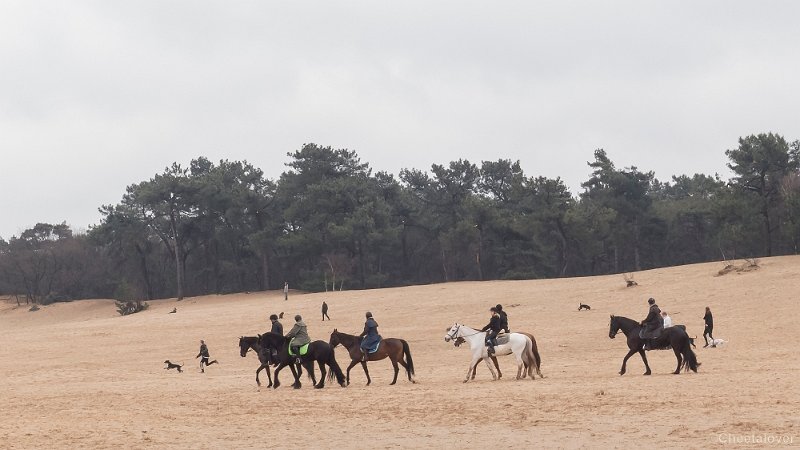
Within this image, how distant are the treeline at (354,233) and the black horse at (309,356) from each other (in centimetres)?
5132

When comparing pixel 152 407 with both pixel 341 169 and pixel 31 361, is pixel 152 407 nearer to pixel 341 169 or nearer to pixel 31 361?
pixel 31 361

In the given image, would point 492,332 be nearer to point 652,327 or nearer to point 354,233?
point 652,327

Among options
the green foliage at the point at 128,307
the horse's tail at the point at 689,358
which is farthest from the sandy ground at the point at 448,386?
the green foliage at the point at 128,307

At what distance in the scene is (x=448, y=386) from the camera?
24219 millimetres

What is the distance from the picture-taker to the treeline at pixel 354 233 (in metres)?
79.6

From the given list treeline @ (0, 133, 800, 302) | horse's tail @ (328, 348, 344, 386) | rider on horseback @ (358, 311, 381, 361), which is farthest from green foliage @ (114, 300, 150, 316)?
rider on horseback @ (358, 311, 381, 361)

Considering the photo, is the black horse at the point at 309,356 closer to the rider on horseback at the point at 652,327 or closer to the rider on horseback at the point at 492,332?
the rider on horseback at the point at 492,332

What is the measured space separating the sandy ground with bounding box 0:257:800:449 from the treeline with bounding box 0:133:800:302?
22489 millimetres

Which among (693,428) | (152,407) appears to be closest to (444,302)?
(152,407)

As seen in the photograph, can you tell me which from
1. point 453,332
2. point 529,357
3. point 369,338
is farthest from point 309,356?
point 529,357

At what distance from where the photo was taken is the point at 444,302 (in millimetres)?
56438

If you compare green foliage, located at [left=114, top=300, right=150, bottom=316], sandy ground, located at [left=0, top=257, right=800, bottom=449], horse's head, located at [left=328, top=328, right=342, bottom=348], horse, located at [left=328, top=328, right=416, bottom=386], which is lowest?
sandy ground, located at [left=0, top=257, right=800, bottom=449]

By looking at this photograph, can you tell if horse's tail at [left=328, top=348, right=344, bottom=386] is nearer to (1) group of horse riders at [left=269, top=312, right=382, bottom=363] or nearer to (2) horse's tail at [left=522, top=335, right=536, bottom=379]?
(1) group of horse riders at [left=269, top=312, right=382, bottom=363]

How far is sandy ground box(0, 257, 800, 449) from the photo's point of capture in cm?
1611
